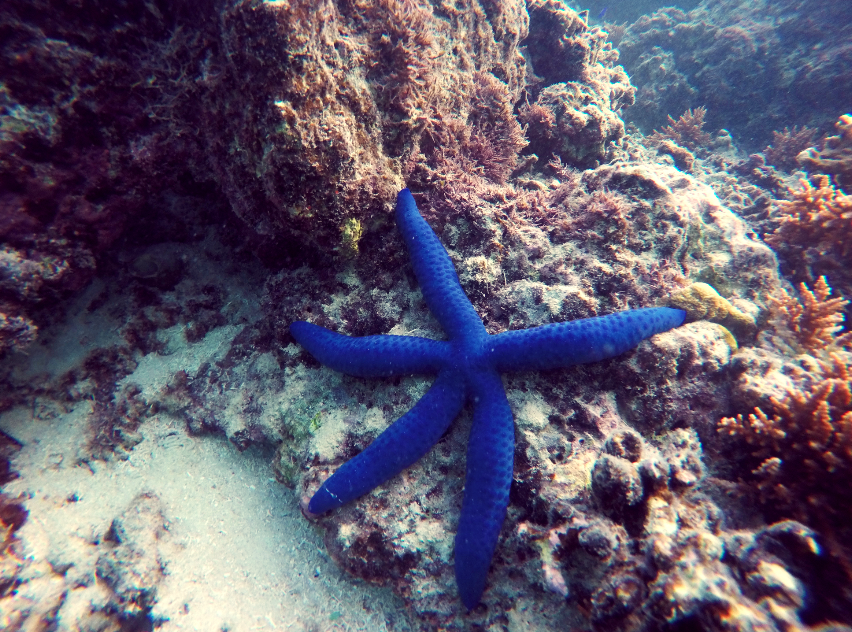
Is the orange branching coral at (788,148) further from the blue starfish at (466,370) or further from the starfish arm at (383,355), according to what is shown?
the starfish arm at (383,355)

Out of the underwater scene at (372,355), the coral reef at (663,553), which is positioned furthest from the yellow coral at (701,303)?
the coral reef at (663,553)

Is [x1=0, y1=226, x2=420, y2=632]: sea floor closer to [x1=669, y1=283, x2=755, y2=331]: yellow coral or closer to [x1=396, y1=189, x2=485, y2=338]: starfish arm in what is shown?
[x1=396, y1=189, x2=485, y2=338]: starfish arm

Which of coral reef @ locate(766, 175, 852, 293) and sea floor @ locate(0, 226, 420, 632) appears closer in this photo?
sea floor @ locate(0, 226, 420, 632)

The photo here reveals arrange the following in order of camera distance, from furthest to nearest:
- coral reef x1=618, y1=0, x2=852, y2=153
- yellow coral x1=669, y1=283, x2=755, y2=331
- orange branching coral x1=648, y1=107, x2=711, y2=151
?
coral reef x1=618, y1=0, x2=852, y2=153, orange branching coral x1=648, y1=107, x2=711, y2=151, yellow coral x1=669, y1=283, x2=755, y2=331

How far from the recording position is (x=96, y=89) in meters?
2.75

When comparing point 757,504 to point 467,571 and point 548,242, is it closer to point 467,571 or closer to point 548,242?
point 467,571

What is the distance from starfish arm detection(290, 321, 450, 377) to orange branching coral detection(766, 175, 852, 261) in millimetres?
4660

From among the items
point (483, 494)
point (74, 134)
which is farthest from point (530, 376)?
point (74, 134)

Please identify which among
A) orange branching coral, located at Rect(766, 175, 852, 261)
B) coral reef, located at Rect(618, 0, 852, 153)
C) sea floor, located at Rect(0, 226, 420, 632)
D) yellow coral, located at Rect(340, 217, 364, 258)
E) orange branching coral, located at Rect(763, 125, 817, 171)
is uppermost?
coral reef, located at Rect(618, 0, 852, 153)

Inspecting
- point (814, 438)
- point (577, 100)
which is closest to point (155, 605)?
point (814, 438)

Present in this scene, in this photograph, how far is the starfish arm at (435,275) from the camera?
3.25 m

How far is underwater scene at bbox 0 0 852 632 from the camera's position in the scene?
98.1 inches

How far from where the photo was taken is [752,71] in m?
9.79

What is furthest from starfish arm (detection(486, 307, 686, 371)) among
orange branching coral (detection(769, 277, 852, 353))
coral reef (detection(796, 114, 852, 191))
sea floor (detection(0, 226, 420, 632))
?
coral reef (detection(796, 114, 852, 191))
